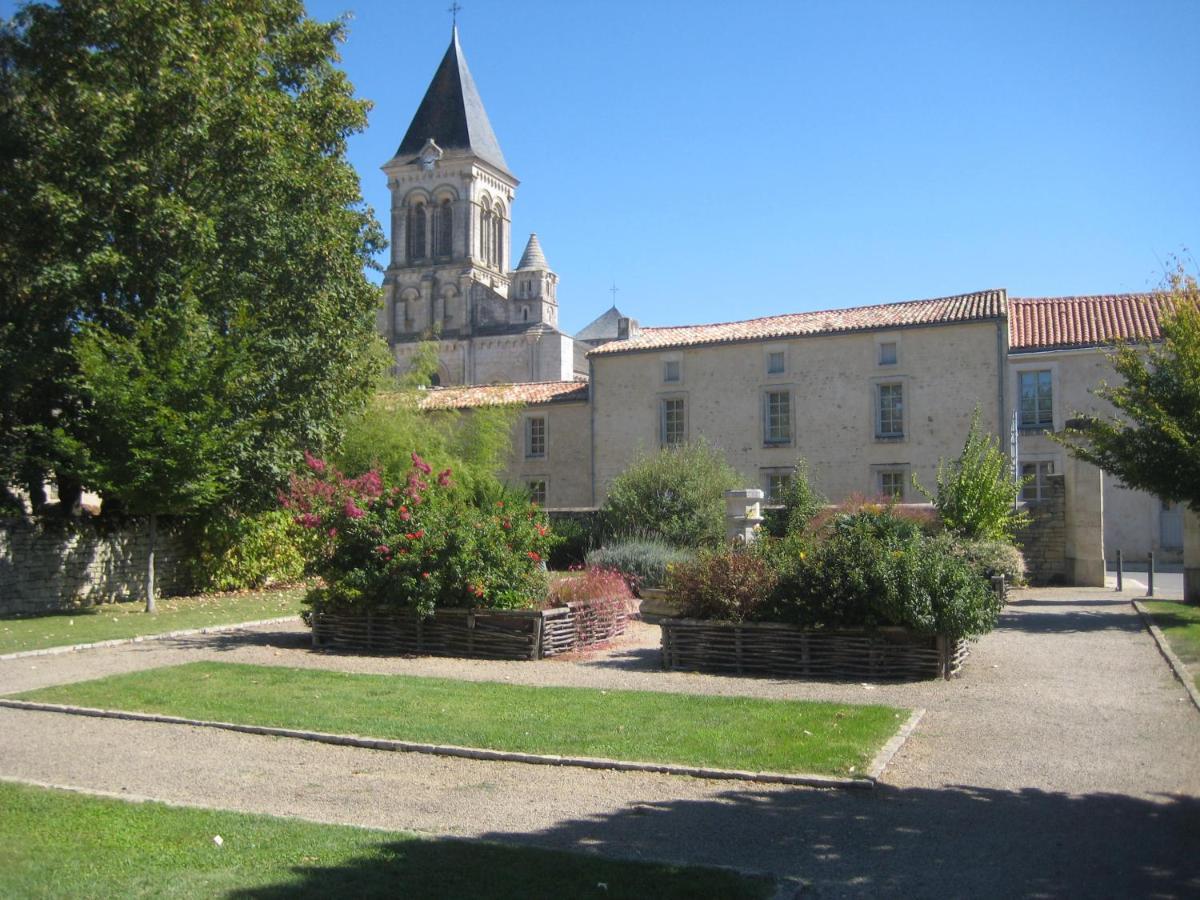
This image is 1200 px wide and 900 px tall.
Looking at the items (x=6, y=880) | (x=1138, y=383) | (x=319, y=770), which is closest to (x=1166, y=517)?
(x=1138, y=383)

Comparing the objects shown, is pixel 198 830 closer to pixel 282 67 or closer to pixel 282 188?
pixel 282 188

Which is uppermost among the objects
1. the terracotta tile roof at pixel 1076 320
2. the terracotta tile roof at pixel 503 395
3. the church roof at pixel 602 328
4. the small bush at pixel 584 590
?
the church roof at pixel 602 328

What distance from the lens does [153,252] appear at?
18.0m

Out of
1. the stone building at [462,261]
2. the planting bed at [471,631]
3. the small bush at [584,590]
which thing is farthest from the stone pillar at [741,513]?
the stone building at [462,261]

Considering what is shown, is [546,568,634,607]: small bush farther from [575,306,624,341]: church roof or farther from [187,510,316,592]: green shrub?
[575,306,624,341]: church roof

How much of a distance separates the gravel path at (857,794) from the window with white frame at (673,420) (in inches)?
961

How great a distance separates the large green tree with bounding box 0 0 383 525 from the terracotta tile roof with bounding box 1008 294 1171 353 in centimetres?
2046

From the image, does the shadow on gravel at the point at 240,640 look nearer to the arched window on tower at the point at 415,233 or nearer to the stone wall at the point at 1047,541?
the stone wall at the point at 1047,541

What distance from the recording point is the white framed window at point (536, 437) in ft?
118

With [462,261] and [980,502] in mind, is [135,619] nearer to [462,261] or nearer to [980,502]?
[980,502]

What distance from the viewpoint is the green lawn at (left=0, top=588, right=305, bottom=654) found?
13.6 m

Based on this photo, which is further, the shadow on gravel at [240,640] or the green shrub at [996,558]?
the green shrub at [996,558]

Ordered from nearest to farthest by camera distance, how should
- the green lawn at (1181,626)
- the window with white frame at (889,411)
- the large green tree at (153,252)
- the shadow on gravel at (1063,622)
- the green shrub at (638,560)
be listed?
the green lawn at (1181,626), the shadow on gravel at (1063,622), the large green tree at (153,252), the green shrub at (638,560), the window with white frame at (889,411)

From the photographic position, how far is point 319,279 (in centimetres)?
2028
